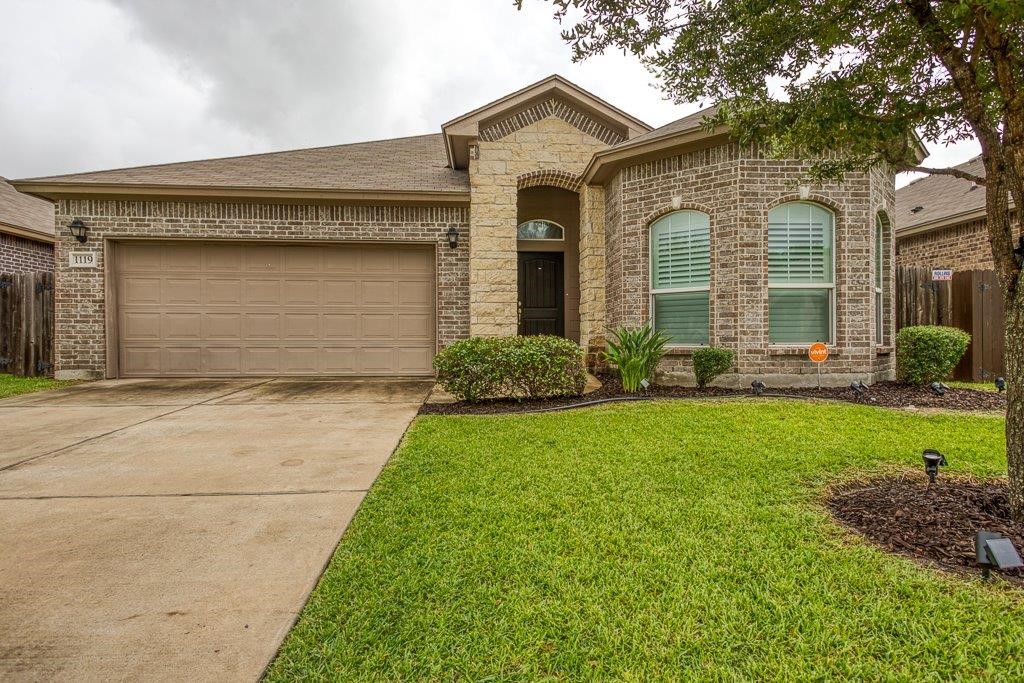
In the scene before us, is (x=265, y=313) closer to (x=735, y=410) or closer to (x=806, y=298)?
(x=735, y=410)

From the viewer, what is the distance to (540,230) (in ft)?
35.2

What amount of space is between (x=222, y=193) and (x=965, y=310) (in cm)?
1295

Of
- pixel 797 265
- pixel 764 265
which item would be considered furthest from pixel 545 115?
pixel 797 265

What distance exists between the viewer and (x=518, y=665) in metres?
1.57

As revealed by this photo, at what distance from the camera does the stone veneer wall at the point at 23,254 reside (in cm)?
1071

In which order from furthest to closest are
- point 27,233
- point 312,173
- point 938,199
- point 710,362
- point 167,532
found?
1. point 938,199
2. point 27,233
3. point 312,173
4. point 710,362
5. point 167,532

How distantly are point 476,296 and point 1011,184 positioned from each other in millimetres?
7416

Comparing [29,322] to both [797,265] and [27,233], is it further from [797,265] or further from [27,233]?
[797,265]

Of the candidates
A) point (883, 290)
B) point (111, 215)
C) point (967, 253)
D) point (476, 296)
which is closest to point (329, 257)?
point (476, 296)

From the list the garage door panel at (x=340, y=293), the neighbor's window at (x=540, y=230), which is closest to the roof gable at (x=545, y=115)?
the neighbor's window at (x=540, y=230)

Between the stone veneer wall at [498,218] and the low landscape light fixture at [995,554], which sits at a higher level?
the stone veneer wall at [498,218]

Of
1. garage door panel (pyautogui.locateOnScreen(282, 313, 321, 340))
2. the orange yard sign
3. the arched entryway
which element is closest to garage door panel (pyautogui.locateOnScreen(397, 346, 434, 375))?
garage door panel (pyautogui.locateOnScreen(282, 313, 321, 340))

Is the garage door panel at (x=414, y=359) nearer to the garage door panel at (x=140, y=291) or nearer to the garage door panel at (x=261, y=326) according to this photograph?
the garage door panel at (x=261, y=326)

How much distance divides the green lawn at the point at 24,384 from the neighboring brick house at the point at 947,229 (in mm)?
16922
